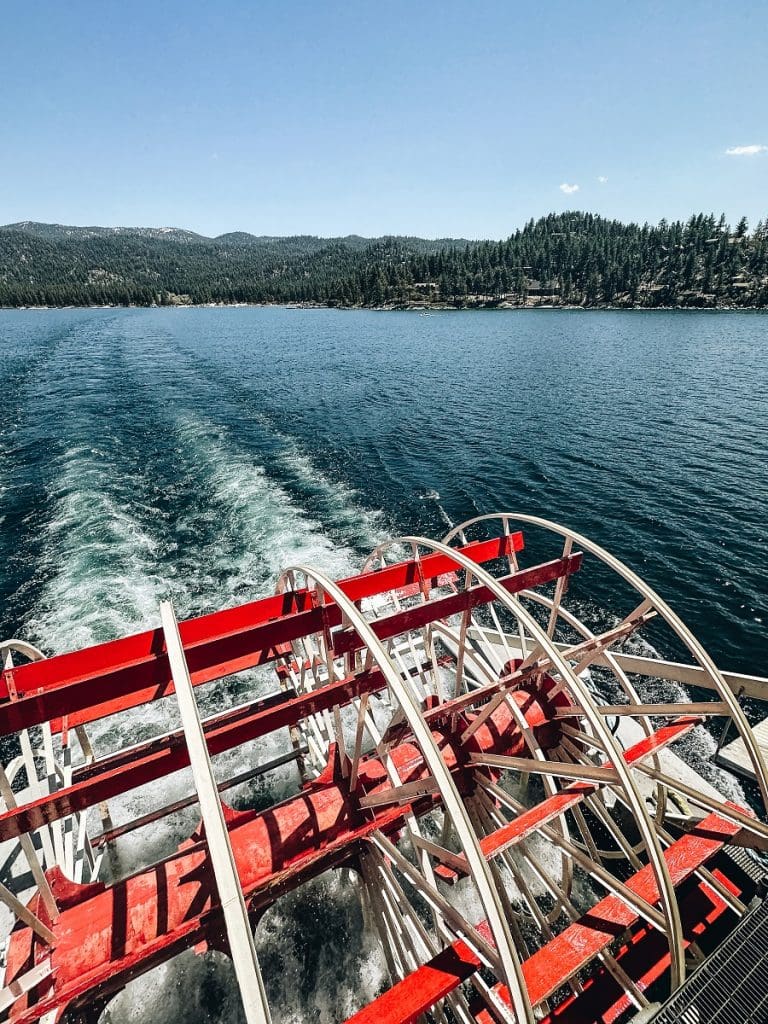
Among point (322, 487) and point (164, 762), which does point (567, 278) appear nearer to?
point (322, 487)

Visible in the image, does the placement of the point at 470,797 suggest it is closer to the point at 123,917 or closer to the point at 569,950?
the point at 569,950

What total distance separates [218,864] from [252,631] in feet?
10.9

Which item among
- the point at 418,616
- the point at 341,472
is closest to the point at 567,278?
the point at 341,472

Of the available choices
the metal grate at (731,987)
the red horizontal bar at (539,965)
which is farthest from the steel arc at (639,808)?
the red horizontal bar at (539,965)

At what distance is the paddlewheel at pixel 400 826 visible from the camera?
425cm

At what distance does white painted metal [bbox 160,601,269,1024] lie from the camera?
8.89 ft

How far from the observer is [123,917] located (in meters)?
5.41

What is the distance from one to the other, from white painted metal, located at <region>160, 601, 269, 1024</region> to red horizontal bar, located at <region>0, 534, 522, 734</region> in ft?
6.59

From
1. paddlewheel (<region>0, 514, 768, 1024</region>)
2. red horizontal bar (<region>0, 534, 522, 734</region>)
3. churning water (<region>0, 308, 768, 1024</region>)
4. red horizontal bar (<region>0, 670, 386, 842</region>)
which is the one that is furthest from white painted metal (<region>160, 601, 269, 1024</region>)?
churning water (<region>0, 308, 768, 1024</region>)

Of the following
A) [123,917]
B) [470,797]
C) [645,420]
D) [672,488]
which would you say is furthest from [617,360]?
[123,917]

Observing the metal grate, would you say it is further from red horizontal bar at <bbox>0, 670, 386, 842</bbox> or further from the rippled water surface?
the rippled water surface

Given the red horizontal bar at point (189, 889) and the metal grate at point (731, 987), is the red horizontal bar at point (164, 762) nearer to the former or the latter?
the red horizontal bar at point (189, 889)

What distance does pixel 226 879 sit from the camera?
120 inches

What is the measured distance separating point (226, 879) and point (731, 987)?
15.8 feet
